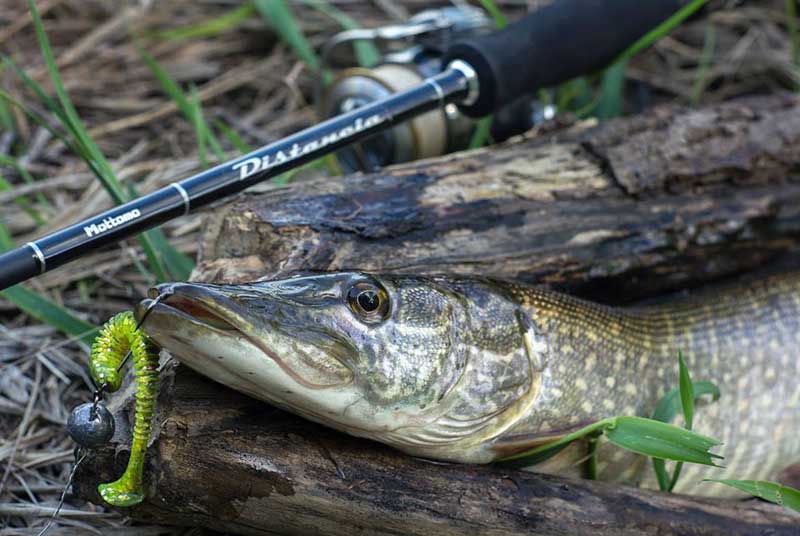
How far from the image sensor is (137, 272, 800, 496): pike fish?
1.70 meters

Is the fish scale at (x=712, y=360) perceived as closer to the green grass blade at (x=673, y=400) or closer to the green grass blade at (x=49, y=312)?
the green grass blade at (x=673, y=400)

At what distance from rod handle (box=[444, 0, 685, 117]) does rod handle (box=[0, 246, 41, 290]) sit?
1400 millimetres

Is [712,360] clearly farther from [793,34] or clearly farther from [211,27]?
[211,27]

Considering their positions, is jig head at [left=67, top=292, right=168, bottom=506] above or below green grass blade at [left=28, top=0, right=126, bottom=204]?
below

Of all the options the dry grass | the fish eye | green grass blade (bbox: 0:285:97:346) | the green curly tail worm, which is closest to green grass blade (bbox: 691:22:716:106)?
the dry grass

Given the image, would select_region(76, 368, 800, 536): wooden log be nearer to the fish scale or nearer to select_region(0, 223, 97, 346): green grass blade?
the fish scale

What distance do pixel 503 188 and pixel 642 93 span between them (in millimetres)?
1941

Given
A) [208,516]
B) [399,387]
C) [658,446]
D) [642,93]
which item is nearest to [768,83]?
[642,93]

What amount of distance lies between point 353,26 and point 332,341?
107 inches

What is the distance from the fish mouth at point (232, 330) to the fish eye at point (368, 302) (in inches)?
4.0

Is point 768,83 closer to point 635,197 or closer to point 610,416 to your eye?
point 635,197

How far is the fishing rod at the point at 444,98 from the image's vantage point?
2029mm

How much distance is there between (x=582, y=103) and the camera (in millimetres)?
3912

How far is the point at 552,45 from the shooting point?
116 inches
